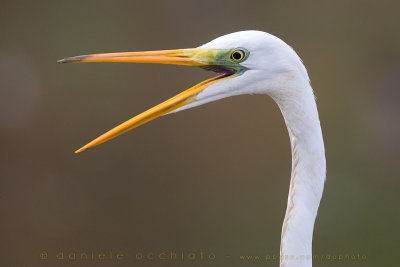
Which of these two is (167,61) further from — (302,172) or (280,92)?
(302,172)

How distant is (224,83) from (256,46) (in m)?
0.10

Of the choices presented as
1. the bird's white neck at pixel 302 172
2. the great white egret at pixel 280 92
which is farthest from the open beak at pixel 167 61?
the bird's white neck at pixel 302 172

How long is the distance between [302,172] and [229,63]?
248 mm

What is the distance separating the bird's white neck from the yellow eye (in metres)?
0.10

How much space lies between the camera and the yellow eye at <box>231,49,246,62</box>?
1.01 meters

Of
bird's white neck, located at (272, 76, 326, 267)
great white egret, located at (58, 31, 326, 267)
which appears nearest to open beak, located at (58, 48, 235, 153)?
great white egret, located at (58, 31, 326, 267)

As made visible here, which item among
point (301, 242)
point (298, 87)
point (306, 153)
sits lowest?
point (301, 242)

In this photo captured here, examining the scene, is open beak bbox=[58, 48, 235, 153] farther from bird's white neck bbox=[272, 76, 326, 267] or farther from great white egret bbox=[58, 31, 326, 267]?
bird's white neck bbox=[272, 76, 326, 267]

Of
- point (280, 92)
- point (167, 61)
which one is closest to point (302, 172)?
point (280, 92)

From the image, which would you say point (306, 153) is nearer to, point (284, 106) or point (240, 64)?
point (284, 106)

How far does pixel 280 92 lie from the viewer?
3.30ft

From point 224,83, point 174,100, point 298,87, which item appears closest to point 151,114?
point 174,100

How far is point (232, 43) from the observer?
3.28 ft

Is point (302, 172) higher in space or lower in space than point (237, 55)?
lower
